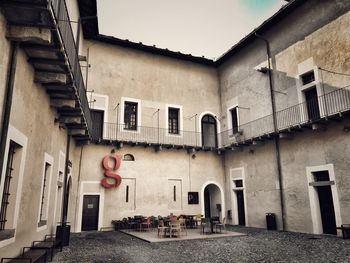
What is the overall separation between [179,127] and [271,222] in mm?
8094

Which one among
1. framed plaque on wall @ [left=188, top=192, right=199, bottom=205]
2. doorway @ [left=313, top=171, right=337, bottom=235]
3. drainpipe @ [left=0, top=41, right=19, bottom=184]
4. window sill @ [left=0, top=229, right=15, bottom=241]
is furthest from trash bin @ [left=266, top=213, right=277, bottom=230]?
drainpipe @ [left=0, top=41, right=19, bottom=184]

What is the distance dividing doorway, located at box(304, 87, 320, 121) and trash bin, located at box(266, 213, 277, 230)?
17.4 feet

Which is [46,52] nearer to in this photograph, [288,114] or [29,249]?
[29,249]

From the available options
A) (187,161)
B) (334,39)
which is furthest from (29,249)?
(334,39)

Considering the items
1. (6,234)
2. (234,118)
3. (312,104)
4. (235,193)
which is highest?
(234,118)

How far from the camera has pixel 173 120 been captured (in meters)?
19.3

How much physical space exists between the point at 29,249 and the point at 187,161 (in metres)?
12.2

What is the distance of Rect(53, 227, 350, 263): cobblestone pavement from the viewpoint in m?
8.10

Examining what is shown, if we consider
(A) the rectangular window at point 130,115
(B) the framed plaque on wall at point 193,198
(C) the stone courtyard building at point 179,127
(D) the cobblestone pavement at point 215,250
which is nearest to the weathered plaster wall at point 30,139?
(C) the stone courtyard building at point 179,127

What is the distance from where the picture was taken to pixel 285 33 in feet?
51.0

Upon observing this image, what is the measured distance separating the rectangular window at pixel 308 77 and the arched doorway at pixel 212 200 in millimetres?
8610

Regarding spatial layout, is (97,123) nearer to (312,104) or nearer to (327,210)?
(312,104)

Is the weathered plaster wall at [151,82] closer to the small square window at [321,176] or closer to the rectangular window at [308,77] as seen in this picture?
the rectangular window at [308,77]

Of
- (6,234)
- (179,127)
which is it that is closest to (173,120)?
(179,127)
